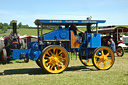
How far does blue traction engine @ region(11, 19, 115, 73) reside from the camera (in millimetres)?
7723

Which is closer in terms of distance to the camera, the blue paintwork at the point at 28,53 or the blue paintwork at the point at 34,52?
the blue paintwork at the point at 28,53

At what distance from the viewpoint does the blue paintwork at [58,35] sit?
8.05 m

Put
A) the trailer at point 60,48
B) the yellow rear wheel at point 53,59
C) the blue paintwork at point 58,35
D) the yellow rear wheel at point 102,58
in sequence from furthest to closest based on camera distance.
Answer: the yellow rear wheel at point 102,58 < the blue paintwork at point 58,35 < the trailer at point 60,48 < the yellow rear wheel at point 53,59

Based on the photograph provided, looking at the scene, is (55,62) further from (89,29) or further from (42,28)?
(89,29)

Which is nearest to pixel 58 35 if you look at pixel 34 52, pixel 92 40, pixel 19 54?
pixel 34 52

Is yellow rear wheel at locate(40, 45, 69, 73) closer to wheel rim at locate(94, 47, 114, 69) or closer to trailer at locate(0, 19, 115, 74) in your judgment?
trailer at locate(0, 19, 115, 74)

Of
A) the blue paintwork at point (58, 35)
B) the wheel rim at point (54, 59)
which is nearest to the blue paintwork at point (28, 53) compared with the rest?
the wheel rim at point (54, 59)

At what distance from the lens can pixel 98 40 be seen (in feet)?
28.7

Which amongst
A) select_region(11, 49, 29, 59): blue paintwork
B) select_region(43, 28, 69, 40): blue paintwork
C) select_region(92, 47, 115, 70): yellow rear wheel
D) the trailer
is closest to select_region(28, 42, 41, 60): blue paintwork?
the trailer

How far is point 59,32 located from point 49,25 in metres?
0.67

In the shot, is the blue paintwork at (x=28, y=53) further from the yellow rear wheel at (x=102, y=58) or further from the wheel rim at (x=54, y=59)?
the yellow rear wheel at (x=102, y=58)

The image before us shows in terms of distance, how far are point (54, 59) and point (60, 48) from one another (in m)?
0.48

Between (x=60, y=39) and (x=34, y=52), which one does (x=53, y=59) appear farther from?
(x=60, y=39)

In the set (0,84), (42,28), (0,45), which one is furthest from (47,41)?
(0,45)
